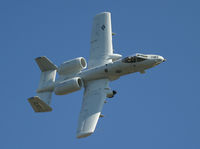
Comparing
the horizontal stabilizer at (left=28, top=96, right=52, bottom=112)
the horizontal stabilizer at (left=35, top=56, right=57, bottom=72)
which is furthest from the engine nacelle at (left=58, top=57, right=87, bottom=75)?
the horizontal stabilizer at (left=28, top=96, right=52, bottom=112)

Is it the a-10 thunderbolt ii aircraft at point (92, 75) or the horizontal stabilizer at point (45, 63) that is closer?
the a-10 thunderbolt ii aircraft at point (92, 75)

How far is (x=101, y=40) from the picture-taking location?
186 ft

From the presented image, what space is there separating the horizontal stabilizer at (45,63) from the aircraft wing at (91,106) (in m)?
5.93

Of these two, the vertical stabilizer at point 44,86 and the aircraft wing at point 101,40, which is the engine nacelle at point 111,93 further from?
the vertical stabilizer at point 44,86

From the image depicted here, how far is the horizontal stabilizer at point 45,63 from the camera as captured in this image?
186ft

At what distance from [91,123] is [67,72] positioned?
348 inches

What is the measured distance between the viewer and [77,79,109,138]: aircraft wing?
48253mm

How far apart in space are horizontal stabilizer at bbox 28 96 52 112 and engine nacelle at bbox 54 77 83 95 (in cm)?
200

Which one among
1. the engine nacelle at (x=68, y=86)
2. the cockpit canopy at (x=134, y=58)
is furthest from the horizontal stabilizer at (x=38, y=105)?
the cockpit canopy at (x=134, y=58)

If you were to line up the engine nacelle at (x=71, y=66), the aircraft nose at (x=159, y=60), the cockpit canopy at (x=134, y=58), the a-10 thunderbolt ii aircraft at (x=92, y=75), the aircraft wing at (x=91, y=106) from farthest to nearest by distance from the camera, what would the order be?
the engine nacelle at (x=71, y=66) → the cockpit canopy at (x=134, y=58) → the aircraft nose at (x=159, y=60) → the a-10 thunderbolt ii aircraft at (x=92, y=75) → the aircraft wing at (x=91, y=106)

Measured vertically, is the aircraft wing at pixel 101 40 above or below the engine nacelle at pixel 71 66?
above

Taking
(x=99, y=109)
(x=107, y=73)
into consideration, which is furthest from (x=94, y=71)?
(x=99, y=109)

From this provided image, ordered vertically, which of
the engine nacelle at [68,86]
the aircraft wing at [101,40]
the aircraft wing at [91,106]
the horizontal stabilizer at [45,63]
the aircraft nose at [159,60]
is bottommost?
the aircraft wing at [91,106]

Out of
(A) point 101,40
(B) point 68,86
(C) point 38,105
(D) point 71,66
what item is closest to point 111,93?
(B) point 68,86
